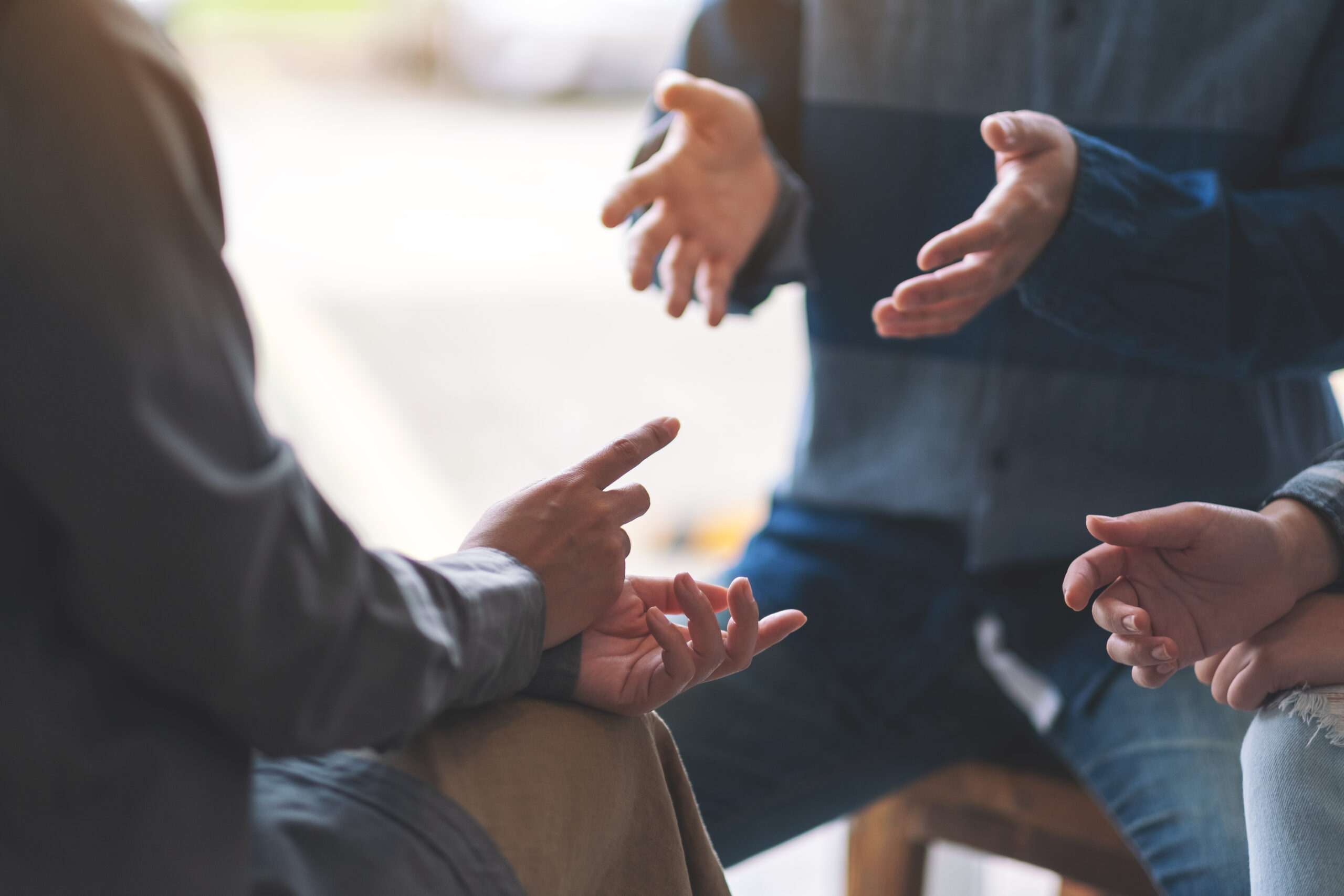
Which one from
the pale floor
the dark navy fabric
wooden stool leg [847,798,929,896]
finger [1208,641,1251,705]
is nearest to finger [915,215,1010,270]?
finger [1208,641,1251,705]

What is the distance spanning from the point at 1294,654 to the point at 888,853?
484mm

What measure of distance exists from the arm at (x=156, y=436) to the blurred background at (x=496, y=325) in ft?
2.16

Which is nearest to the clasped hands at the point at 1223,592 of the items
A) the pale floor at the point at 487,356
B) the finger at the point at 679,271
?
the finger at the point at 679,271

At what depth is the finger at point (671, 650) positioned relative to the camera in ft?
2.13

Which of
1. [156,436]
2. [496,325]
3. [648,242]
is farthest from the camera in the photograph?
[496,325]

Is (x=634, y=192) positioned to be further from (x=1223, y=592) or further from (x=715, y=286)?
(x=1223, y=592)

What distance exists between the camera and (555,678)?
2.15 feet

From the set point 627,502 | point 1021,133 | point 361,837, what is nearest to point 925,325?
point 1021,133

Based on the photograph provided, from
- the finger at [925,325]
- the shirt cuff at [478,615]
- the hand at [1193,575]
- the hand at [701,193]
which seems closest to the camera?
the shirt cuff at [478,615]

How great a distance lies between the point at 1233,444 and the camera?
3.21 ft

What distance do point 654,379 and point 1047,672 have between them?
6.33 ft

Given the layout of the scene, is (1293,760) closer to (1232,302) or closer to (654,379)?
(1232,302)

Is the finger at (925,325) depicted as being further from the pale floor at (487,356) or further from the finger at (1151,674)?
the pale floor at (487,356)

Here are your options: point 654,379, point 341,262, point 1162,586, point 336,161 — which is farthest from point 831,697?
point 336,161
